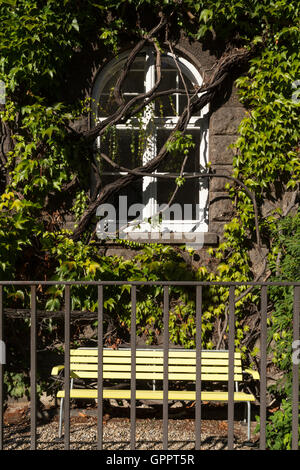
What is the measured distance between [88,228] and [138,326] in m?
1.13

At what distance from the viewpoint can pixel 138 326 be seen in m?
4.76

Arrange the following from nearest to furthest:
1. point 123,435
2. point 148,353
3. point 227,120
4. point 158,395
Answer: point 158,395, point 123,435, point 148,353, point 227,120

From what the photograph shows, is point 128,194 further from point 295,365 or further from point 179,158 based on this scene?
point 295,365

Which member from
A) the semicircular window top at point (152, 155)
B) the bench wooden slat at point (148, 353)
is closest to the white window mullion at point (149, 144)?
the semicircular window top at point (152, 155)

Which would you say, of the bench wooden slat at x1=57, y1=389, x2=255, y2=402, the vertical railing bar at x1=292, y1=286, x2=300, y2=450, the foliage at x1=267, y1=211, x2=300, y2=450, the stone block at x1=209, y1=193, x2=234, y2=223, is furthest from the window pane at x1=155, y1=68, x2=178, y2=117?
the vertical railing bar at x1=292, y1=286, x2=300, y2=450

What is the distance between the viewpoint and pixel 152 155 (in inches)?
198

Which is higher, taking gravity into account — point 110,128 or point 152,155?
point 110,128

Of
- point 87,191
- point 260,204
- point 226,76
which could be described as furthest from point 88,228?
point 226,76

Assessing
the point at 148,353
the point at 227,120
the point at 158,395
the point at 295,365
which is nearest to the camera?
the point at 295,365

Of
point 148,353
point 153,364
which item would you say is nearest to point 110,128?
point 148,353

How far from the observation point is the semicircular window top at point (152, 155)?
Answer: 4996 mm

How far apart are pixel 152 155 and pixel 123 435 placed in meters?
2.78

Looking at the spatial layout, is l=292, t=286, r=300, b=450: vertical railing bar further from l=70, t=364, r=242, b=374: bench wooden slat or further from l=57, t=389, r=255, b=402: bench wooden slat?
l=70, t=364, r=242, b=374: bench wooden slat

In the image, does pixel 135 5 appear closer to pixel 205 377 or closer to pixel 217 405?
pixel 205 377
